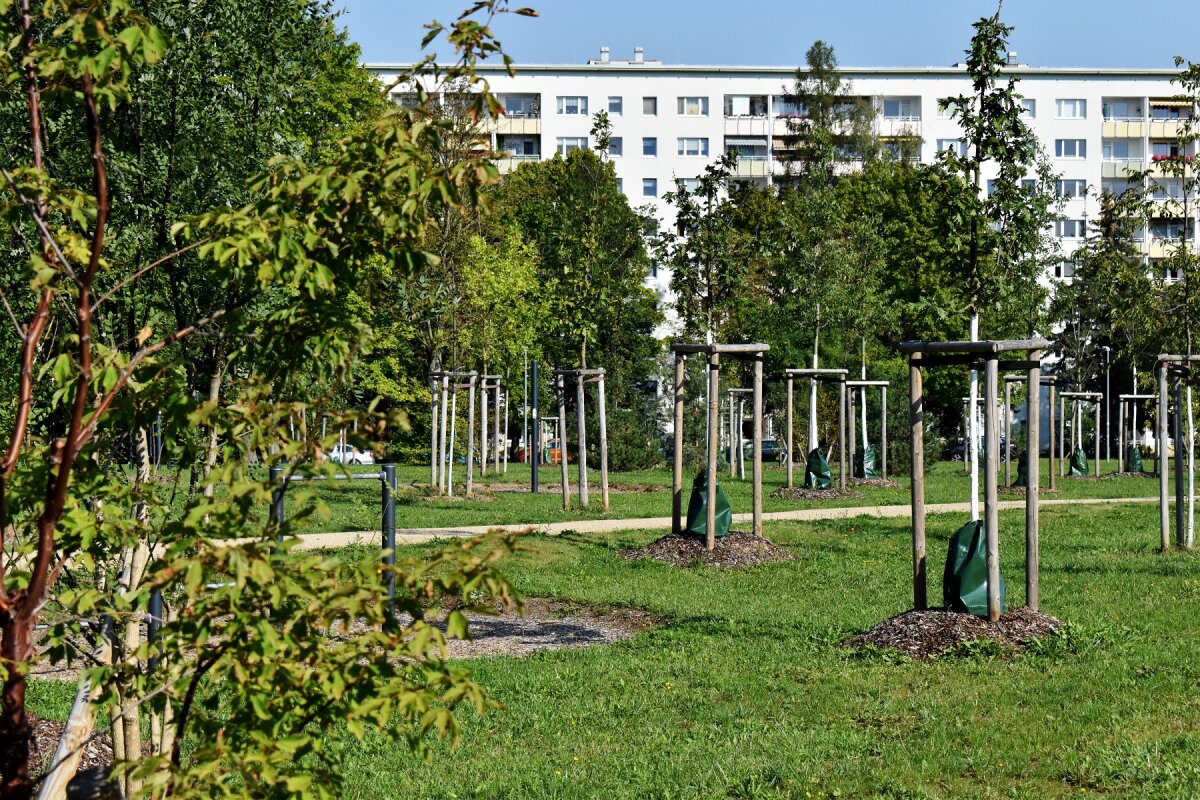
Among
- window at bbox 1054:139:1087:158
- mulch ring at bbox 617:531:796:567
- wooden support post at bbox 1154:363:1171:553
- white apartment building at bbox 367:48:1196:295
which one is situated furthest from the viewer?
window at bbox 1054:139:1087:158

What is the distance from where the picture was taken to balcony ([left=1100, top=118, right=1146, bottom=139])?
2987 inches

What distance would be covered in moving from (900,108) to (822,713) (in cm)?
7334

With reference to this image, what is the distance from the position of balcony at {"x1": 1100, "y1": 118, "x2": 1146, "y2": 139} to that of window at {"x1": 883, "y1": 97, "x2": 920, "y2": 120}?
34.4ft

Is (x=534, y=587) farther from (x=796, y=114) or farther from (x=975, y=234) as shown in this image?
(x=796, y=114)

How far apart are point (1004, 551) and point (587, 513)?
7.60 metres

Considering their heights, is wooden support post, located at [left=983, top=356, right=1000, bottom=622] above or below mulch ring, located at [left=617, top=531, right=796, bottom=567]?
above

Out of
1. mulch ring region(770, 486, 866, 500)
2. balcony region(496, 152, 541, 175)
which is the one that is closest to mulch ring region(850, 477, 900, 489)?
mulch ring region(770, 486, 866, 500)

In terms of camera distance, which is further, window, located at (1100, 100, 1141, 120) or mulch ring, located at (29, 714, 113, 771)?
window, located at (1100, 100, 1141, 120)

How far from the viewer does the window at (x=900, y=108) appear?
253ft

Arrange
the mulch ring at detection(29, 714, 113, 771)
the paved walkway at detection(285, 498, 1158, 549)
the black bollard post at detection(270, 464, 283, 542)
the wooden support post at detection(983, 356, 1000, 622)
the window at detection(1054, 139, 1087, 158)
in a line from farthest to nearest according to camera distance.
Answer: the window at detection(1054, 139, 1087, 158) → the paved walkway at detection(285, 498, 1158, 549) → the wooden support post at detection(983, 356, 1000, 622) → the mulch ring at detection(29, 714, 113, 771) → the black bollard post at detection(270, 464, 283, 542)

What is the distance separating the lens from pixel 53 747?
7.27 m

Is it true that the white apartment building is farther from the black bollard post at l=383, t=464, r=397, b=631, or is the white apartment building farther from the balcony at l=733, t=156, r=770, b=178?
the black bollard post at l=383, t=464, r=397, b=631

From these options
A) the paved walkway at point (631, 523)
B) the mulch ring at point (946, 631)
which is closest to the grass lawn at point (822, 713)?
the mulch ring at point (946, 631)

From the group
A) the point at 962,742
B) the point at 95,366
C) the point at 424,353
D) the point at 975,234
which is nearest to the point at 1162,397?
the point at 975,234
